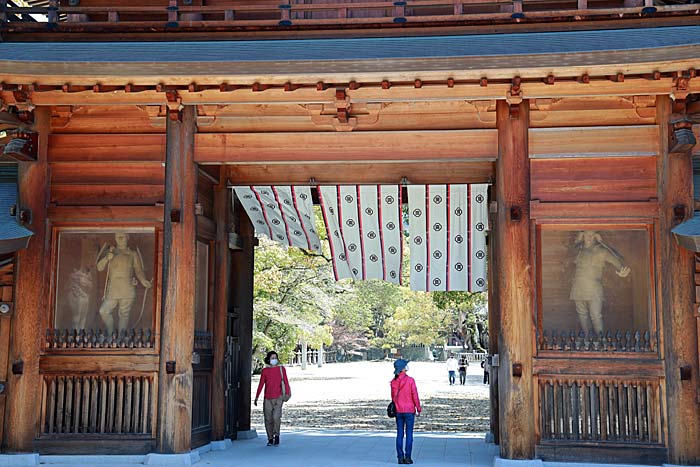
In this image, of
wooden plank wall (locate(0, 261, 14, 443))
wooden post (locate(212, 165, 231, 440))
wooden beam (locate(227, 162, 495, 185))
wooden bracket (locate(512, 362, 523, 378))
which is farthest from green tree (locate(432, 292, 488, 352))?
wooden plank wall (locate(0, 261, 14, 443))

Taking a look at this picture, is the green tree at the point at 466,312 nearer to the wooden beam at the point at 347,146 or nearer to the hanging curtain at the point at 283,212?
the hanging curtain at the point at 283,212

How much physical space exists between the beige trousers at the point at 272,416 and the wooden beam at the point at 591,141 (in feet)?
17.6

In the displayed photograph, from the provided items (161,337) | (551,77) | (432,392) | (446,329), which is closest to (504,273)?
(551,77)

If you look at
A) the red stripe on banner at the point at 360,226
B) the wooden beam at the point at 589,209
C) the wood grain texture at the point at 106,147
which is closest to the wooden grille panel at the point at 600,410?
the wooden beam at the point at 589,209

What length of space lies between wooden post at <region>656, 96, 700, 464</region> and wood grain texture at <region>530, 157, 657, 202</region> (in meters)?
0.19

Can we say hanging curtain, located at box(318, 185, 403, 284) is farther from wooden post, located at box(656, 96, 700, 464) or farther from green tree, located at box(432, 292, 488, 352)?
green tree, located at box(432, 292, 488, 352)

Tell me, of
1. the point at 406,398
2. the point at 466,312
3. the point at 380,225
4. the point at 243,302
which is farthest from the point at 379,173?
the point at 466,312

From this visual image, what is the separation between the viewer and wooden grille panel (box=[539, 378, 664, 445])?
8695mm

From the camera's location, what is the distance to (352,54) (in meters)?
8.88

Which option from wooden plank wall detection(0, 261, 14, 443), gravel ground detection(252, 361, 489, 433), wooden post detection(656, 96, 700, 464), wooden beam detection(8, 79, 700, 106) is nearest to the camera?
wooden post detection(656, 96, 700, 464)

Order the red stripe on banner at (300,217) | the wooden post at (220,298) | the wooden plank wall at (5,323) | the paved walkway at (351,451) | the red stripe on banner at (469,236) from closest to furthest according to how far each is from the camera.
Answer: the wooden plank wall at (5,323) < the paved walkway at (351,451) < the wooden post at (220,298) < the red stripe on banner at (469,236) < the red stripe on banner at (300,217)

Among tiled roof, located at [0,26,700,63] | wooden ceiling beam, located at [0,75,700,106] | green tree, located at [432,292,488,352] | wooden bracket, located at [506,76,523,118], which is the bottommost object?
green tree, located at [432,292,488,352]

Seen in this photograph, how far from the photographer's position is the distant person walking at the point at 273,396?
11438 mm

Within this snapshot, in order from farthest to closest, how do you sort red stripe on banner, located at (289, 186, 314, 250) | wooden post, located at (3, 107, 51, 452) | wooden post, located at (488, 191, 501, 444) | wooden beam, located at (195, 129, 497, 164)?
red stripe on banner, located at (289, 186, 314, 250) → wooden post, located at (488, 191, 501, 444) → wooden beam, located at (195, 129, 497, 164) → wooden post, located at (3, 107, 51, 452)
